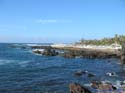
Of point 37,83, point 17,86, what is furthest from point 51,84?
point 17,86

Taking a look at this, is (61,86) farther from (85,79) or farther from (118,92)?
(118,92)

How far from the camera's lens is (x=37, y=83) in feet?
142

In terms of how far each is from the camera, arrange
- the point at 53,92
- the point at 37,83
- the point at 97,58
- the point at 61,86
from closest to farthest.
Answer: the point at 53,92 → the point at 61,86 → the point at 37,83 → the point at 97,58

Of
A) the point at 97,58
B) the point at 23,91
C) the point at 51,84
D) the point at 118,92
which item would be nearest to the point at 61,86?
the point at 51,84

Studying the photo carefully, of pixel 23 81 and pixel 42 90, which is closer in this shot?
pixel 42 90

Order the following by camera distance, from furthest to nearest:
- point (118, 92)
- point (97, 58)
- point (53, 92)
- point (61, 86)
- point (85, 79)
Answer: point (97, 58), point (85, 79), point (61, 86), point (53, 92), point (118, 92)

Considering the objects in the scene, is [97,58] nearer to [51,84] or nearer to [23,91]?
[51,84]

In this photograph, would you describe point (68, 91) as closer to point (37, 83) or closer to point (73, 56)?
point (37, 83)

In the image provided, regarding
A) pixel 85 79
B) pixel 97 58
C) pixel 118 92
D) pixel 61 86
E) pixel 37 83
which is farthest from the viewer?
pixel 97 58

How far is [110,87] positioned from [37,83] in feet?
38.6

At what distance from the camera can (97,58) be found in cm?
9038

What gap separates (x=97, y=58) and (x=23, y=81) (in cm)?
4806

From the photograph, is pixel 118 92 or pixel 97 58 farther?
pixel 97 58

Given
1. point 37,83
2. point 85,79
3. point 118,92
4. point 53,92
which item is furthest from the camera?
point 85,79
